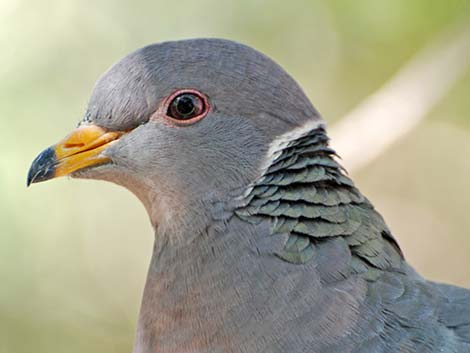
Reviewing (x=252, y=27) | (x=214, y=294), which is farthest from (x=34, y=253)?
(x=214, y=294)

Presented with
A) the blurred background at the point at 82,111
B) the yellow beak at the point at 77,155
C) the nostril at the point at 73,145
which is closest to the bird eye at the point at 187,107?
the yellow beak at the point at 77,155

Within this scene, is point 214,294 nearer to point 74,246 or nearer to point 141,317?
point 141,317

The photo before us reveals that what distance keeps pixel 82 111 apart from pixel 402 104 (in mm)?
2234

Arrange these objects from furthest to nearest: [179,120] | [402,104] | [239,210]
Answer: [402,104]
[179,120]
[239,210]

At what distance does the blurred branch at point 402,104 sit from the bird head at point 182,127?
1715mm

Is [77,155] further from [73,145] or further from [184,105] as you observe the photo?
[184,105]

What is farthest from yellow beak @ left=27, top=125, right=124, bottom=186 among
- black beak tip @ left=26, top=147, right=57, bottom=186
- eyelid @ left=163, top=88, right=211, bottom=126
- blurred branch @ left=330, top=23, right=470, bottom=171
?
blurred branch @ left=330, top=23, right=470, bottom=171

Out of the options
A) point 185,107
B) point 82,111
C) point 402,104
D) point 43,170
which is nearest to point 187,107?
point 185,107

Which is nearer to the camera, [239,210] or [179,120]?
[239,210]

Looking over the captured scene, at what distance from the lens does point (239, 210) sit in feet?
10.3

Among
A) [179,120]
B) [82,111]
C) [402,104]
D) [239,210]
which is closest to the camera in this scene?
[239,210]

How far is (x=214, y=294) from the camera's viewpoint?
3.04m

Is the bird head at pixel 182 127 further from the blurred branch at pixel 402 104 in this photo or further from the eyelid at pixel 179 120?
the blurred branch at pixel 402 104

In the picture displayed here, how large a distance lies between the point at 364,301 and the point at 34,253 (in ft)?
12.7
